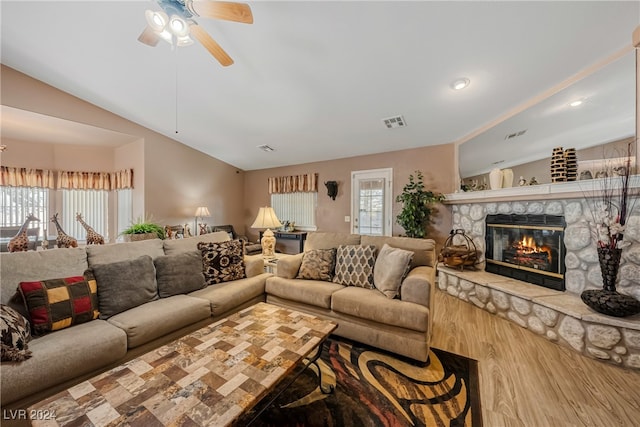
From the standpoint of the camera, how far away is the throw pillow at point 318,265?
2701 millimetres

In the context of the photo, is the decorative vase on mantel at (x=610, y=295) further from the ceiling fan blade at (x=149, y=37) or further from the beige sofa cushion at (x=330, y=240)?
the ceiling fan blade at (x=149, y=37)

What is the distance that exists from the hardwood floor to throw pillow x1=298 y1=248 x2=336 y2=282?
123 centimetres

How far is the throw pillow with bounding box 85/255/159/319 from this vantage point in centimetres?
189

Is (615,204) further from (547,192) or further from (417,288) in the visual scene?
(417,288)

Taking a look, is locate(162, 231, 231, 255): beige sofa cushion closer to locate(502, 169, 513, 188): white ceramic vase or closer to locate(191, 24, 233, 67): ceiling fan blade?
locate(191, 24, 233, 67): ceiling fan blade

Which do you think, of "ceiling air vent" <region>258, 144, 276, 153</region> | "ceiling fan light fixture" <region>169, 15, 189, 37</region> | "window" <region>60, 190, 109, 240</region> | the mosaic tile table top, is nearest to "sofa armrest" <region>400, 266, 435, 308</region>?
the mosaic tile table top

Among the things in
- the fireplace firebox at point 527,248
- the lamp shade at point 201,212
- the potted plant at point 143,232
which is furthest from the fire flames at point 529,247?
the lamp shade at point 201,212

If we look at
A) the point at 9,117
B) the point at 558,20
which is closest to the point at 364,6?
the point at 558,20

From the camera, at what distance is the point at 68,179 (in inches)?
173

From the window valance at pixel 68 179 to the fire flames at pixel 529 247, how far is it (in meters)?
6.36

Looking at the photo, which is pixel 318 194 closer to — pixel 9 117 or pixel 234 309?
pixel 234 309

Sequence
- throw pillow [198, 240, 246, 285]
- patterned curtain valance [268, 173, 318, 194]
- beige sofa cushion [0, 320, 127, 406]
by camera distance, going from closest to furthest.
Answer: beige sofa cushion [0, 320, 127, 406], throw pillow [198, 240, 246, 285], patterned curtain valance [268, 173, 318, 194]

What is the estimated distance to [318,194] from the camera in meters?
5.36

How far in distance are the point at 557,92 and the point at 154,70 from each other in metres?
→ 4.52
